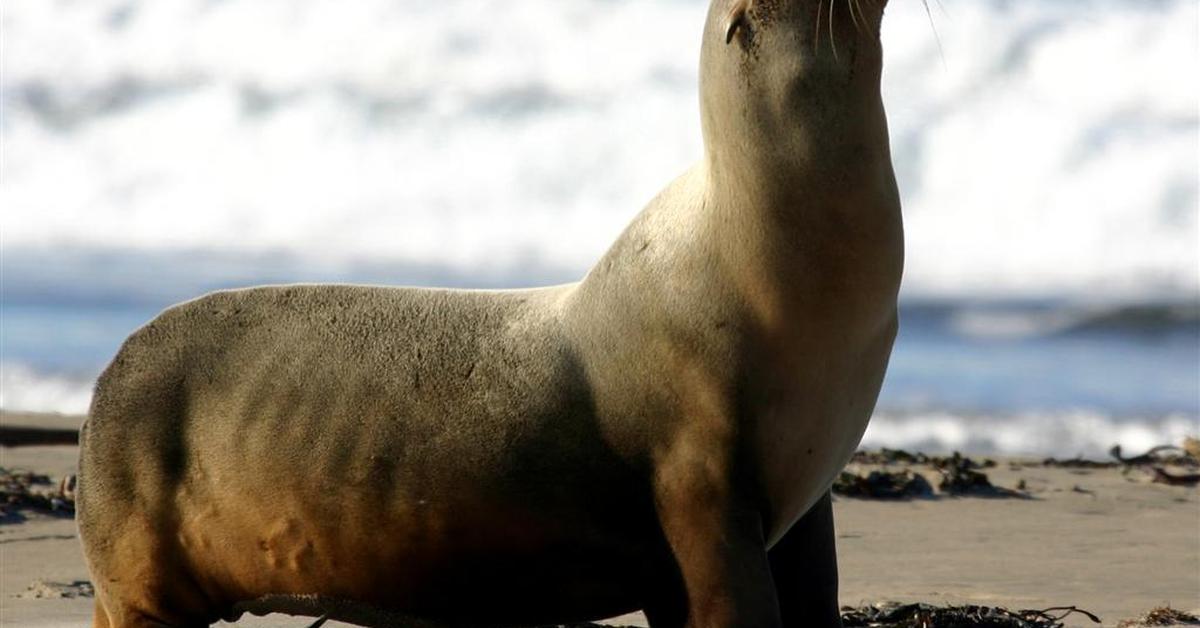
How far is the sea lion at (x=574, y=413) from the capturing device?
328cm

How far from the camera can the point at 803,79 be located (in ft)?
10.8

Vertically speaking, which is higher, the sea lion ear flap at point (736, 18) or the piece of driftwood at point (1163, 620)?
the sea lion ear flap at point (736, 18)

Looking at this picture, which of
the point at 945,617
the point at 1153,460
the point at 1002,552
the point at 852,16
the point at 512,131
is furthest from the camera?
the point at 512,131

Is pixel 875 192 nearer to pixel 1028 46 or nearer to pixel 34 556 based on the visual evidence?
pixel 34 556

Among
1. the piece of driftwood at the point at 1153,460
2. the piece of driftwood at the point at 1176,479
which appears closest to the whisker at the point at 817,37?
the piece of driftwood at the point at 1176,479

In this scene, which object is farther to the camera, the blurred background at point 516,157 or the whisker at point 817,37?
the blurred background at point 516,157

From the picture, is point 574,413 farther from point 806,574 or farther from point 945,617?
point 945,617

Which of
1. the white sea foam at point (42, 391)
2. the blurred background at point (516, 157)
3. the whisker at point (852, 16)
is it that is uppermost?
the blurred background at point (516, 157)

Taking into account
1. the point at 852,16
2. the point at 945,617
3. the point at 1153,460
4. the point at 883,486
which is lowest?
the point at 945,617

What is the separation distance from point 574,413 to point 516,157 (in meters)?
15.1

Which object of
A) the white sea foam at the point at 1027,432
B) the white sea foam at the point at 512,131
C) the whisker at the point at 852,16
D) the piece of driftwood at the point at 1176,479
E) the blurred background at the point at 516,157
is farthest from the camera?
the white sea foam at the point at 512,131

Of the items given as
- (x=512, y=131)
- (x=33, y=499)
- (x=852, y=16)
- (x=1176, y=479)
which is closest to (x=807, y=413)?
(x=852, y=16)

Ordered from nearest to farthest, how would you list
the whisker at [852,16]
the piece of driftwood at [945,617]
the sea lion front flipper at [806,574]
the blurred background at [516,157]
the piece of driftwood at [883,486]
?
the whisker at [852,16] → the sea lion front flipper at [806,574] → the piece of driftwood at [945,617] → the piece of driftwood at [883,486] → the blurred background at [516,157]

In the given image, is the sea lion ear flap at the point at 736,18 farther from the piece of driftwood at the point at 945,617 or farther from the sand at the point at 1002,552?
the sand at the point at 1002,552
